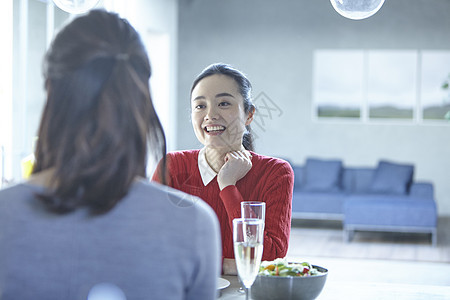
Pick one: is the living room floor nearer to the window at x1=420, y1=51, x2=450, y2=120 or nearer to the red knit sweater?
the window at x1=420, y1=51, x2=450, y2=120

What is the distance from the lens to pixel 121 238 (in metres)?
0.84

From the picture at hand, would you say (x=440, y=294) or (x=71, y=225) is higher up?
(x=71, y=225)

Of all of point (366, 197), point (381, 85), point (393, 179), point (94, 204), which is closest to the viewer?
point (94, 204)

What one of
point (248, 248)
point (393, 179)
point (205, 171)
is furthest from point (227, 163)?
point (393, 179)

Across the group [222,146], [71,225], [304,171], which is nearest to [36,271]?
[71,225]

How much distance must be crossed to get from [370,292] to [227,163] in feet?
2.05

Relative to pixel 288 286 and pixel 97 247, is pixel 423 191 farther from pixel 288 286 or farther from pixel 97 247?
pixel 97 247

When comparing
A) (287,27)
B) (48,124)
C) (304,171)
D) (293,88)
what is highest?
(287,27)

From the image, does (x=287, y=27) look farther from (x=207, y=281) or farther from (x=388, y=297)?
(x=207, y=281)

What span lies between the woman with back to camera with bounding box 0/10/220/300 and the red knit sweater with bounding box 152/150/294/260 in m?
0.87

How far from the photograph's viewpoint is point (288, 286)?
52.2 inches

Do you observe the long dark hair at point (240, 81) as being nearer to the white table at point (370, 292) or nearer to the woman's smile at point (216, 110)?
the woman's smile at point (216, 110)

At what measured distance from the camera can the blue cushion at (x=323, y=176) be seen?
7402 mm

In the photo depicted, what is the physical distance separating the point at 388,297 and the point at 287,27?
24.6ft
